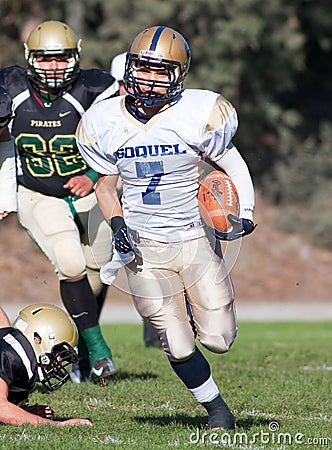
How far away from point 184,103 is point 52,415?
1525 mm

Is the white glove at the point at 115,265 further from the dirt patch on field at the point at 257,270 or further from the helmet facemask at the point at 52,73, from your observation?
the dirt patch on field at the point at 257,270

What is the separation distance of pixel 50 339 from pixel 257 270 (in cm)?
1090

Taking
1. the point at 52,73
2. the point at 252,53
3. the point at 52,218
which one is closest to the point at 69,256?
the point at 52,218

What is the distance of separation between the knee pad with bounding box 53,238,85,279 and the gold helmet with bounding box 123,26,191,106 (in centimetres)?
168

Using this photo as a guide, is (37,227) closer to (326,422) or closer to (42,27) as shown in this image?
(42,27)

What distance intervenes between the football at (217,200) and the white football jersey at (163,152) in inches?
1.9

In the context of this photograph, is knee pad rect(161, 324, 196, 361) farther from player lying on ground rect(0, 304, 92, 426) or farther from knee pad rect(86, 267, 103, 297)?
knee pad rect(86, 267, 103, 297)

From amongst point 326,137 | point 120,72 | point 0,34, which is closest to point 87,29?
point 0,34

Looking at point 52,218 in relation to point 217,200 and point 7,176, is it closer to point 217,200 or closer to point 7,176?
point 7,176

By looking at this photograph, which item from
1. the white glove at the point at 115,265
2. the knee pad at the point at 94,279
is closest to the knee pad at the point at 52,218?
the knee pad at the point at 94,279

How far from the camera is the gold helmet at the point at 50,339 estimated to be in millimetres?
4359

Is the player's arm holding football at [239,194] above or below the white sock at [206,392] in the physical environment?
above

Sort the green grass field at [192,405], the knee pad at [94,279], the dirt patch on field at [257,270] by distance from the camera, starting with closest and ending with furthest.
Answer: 1. the green grass field at [192,405]
2. the knee pad at [94,279]
3. the dirt patch on field at [257,270]

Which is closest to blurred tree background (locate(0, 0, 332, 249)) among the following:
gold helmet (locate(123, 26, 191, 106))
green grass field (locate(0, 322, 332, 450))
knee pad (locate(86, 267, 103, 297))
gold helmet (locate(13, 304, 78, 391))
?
green grass field (locate(0, 322, 332, 450))
